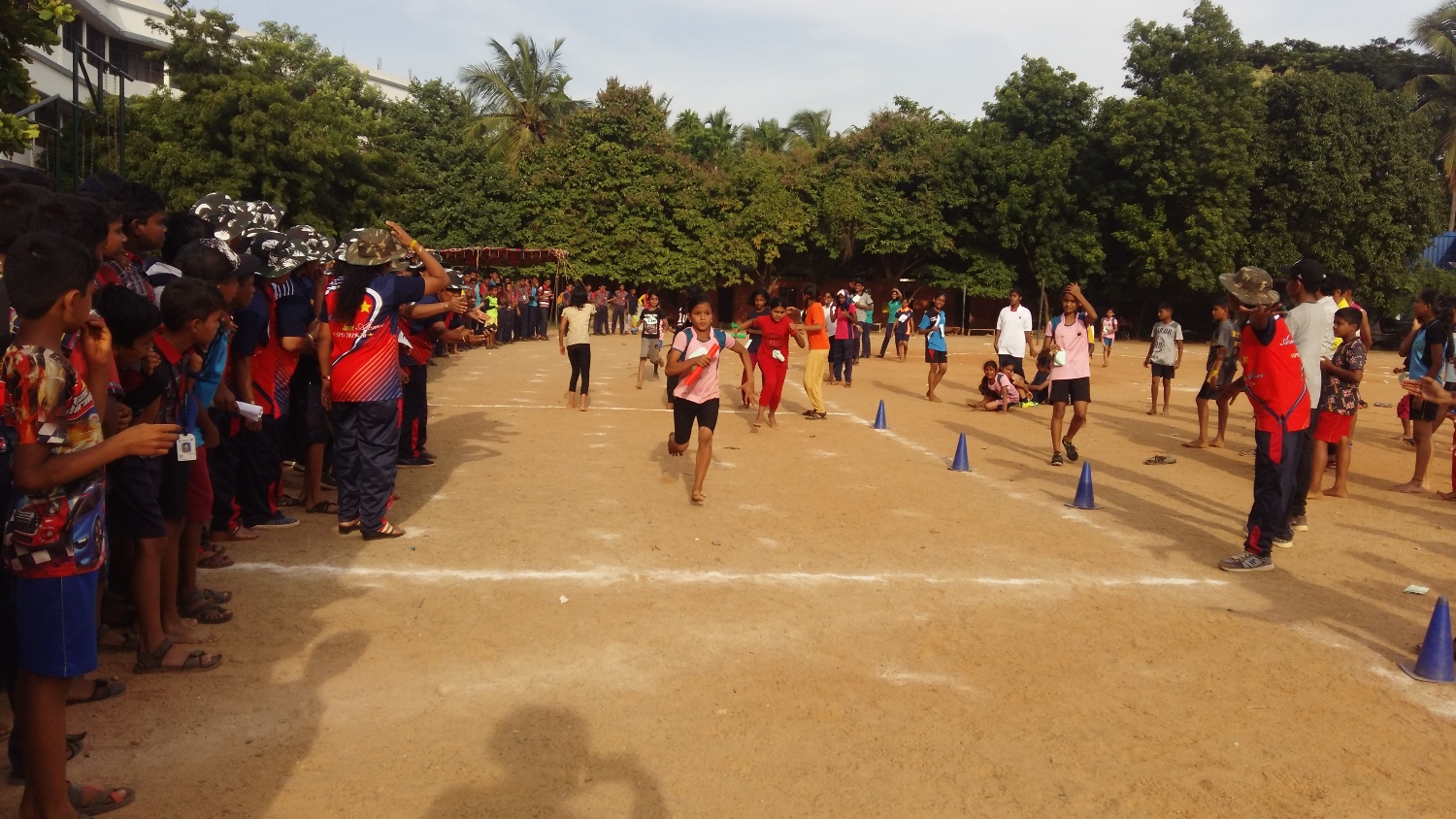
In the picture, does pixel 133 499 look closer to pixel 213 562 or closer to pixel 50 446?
pixel 50 446

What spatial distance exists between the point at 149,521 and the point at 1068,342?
28.8 ft

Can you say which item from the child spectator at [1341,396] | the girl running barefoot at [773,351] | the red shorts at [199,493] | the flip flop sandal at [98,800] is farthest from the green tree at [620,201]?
the flip flop sandal at [98,800]

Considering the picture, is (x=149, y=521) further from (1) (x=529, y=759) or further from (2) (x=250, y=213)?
(2) (x=250, y=213)

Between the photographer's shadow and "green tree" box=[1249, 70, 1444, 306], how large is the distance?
3756 centimetres

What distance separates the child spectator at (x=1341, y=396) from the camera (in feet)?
29.5

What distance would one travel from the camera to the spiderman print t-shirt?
6.62 meters

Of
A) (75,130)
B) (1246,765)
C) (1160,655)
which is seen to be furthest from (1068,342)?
(75,130)

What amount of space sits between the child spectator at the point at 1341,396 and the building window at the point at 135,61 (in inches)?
1538

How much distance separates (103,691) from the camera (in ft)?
13.9

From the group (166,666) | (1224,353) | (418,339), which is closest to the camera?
(166,666)

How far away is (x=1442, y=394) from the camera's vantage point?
20.1ft

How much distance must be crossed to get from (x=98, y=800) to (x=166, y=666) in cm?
124

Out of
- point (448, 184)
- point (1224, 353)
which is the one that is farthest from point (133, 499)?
point (448, 184)

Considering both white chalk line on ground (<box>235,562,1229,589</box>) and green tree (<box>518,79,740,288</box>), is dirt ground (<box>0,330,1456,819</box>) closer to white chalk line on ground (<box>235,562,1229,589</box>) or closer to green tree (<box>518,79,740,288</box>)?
white chalk line on ground (<box>235,562,1229,589</box>)
